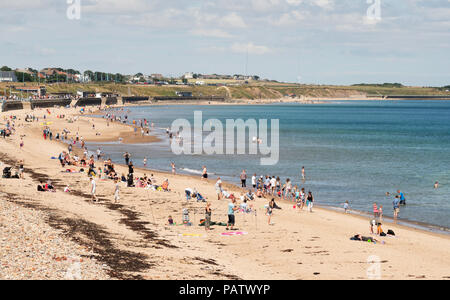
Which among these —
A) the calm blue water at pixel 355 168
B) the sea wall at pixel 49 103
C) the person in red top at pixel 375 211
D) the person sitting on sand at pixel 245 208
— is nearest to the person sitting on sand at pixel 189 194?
the person sitting on sand at pixel 245 208

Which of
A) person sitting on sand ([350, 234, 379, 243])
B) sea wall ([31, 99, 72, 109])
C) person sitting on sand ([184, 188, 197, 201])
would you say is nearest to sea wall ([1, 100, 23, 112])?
sea wall ([31, 99, 72, 109])

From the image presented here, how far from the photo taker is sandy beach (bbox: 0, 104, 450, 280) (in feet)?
49.3

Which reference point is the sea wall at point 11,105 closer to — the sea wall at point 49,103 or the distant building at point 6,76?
the sea wall at point 49,103

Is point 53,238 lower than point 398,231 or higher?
higher

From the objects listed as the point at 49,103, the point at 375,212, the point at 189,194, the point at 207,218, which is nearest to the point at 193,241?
the point at 207,218

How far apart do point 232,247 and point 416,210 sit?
1424cm

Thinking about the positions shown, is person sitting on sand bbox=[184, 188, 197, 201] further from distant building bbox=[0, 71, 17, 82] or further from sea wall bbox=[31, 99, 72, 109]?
distant building bbox=[0, 71, 17, 82]

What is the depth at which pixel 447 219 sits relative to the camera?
26.5 metres

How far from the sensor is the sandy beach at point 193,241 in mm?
15016

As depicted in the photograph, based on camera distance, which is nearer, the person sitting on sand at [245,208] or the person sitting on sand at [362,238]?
the person sitting on sand at [362,238]

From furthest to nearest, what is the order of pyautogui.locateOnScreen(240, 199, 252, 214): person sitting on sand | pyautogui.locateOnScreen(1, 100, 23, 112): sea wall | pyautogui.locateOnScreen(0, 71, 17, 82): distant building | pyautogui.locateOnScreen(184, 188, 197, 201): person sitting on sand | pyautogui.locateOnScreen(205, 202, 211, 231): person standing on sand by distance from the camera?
pyautogui.locateOnScreen(0, 71, 17, 82): distant building → pyautogui.locateOnScreen(1, 100, 23, 112): sea wall → pyautogui.locateOnScreen(184, 188, 197, 201): person sitting on sand → pyautogui.locateOnScreen(240, 199, 252, 214): person sitting on sand → pyautogui.locateOnScreen(205, 202, 211, 231): person standing on sand

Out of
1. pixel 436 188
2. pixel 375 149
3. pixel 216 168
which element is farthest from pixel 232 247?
pixel 375 149

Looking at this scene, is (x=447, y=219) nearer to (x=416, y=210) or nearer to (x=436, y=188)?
(x=416, y=210)

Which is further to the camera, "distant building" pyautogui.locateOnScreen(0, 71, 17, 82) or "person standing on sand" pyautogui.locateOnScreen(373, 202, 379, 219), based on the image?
"distant building" pyautogui.locateOnScreen(0, 71, 17, 82)
